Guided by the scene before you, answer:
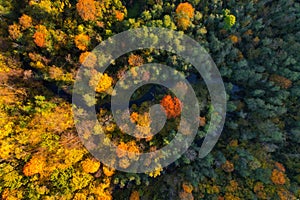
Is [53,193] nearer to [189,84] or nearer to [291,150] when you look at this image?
[189,84]

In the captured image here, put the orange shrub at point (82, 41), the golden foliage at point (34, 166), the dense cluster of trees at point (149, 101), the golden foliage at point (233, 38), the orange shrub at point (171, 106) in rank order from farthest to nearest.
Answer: the golden foliage at point (233, 38) < the orange shrub at point (171, 106) < the orange shrub at point (82, 41) < the dense cluster of trees at point (149, 101) < the golden foliage at point (34, 166)

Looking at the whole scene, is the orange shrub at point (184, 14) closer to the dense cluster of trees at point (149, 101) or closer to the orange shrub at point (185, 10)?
the orange shrub at point (185, 10)

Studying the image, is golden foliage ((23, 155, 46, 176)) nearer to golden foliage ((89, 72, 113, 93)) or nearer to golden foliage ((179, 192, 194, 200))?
golden foliage ((89, 72, 113, 93))

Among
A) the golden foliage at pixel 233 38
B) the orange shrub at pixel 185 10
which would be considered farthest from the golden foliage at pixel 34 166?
the golden foliage at pixel 233 38

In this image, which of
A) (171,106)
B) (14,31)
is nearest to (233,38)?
(171,106)

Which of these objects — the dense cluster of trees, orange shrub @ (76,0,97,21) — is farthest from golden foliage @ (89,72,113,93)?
orange shrub @ (76,0,97,21)

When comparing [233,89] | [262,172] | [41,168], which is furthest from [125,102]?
[262,172]
